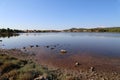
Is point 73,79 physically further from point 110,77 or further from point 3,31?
point 3,31

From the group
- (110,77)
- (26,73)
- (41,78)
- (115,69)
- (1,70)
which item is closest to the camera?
(41,78)

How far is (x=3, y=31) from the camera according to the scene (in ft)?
528

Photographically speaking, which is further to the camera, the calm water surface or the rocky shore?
the calm water surface

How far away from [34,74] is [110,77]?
7.84m

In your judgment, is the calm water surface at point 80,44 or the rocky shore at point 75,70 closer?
the rocky shore at point 75,70

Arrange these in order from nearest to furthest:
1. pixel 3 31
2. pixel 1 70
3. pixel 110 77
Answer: pixel 1 70 < pixel 110 77 < pixel 3 31

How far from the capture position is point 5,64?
1575cm

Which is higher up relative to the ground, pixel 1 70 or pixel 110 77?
pixel 1 70

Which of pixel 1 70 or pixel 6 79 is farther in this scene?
pixel 1 70

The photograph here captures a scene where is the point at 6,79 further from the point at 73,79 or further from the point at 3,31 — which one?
the point at 3,31

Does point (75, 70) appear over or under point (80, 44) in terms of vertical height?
Answer: under

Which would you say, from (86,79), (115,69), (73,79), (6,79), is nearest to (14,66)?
(6,79)

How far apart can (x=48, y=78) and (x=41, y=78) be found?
86cm

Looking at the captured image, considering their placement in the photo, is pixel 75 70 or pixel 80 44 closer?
pixel 75 70
